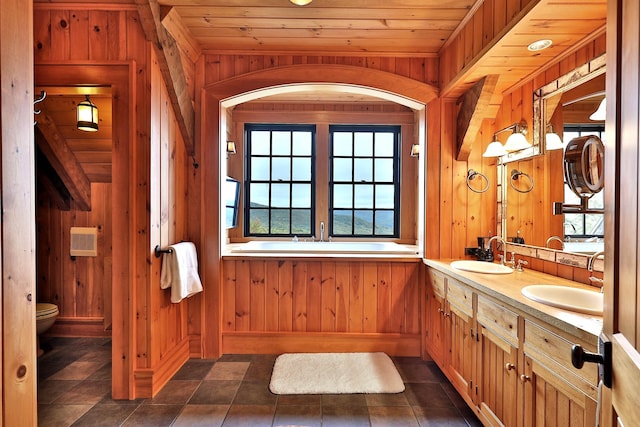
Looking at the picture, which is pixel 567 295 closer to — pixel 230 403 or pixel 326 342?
pixel 326 342

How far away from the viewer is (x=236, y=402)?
2.02 meters

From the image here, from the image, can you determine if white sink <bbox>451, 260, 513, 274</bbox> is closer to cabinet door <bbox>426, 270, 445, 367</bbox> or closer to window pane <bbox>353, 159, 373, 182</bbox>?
cabinet door <bbox>426, 270, 445, 367</bbox>

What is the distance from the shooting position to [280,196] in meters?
3.95

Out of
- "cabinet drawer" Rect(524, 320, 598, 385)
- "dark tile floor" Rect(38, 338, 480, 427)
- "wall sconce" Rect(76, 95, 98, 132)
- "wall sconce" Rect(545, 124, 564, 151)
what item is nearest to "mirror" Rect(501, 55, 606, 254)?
"wall sconce" Rect(545, 124, 564, 151)

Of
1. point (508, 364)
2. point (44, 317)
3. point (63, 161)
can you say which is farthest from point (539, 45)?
point (44, 317)

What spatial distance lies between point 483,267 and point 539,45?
1.47 meters

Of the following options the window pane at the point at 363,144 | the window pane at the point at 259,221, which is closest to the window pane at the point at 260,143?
the window pane at the point at 259,221

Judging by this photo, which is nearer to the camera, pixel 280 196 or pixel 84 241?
pixel 84 241

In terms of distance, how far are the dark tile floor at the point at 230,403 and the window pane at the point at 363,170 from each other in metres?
2.29

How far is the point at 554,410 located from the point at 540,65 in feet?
6.70

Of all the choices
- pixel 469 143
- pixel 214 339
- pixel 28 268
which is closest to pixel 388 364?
pixel 214 339

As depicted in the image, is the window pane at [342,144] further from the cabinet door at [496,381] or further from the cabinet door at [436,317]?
the cabinet door at [496,381]

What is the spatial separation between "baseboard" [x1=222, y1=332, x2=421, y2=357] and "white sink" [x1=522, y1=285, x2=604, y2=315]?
130 centimetres

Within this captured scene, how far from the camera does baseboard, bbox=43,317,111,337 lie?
118 inches
